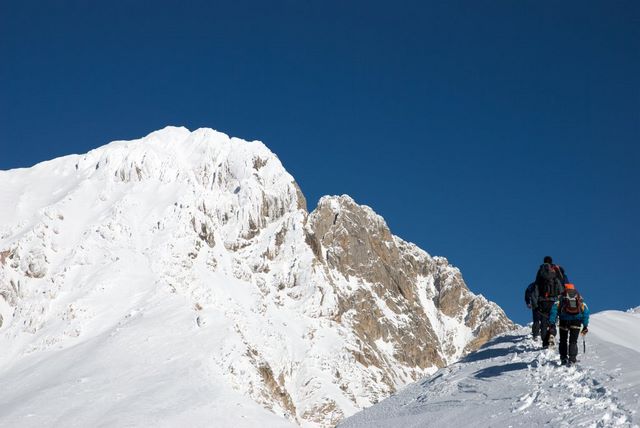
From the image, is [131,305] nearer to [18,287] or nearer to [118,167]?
[18,287]

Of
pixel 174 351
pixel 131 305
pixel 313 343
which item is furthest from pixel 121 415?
pixel 313 343

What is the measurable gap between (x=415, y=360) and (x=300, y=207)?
56.5m

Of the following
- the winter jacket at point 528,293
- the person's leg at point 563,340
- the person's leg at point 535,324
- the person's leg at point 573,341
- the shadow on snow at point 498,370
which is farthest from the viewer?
the winter jacket at point 528,293

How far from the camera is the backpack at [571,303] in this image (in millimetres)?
18078

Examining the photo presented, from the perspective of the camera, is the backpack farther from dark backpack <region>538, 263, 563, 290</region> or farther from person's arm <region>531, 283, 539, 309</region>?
person's arm <region>531, 283, 539, 309</region>

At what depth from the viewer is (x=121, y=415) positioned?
6341cm

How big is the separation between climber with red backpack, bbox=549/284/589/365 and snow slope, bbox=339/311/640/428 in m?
0.34

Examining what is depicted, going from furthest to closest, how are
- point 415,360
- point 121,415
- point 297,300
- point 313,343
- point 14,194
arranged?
point 415,360 < point 297,300 < point 313,343 < point 14,194 < point 121,415

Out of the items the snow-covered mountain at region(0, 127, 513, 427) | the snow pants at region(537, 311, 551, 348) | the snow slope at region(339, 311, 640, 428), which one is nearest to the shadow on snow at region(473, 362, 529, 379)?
the snow slope at region(339, 311, 640, 428)

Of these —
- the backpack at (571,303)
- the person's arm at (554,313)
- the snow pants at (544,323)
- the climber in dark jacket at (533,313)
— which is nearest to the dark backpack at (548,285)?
the snow pants at (544,323)

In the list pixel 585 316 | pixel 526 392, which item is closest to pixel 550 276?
pixel 585 316

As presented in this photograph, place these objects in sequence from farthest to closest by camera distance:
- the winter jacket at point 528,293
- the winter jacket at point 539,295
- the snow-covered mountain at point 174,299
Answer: the snow-covered mountain at point 174,299, the winter jacket at point 528,293, the winter jacket at point 539,295

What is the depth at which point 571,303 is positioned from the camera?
59.5 ft

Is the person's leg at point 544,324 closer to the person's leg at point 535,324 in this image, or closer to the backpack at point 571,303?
the person's leg at point 535,324
